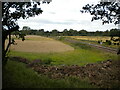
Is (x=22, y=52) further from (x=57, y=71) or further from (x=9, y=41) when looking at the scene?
(x=57, y=71)

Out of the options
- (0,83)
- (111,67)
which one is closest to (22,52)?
(0,83)

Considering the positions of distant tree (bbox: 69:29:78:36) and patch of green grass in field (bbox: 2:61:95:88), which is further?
distant tree (bbox: 69:29:78:36)

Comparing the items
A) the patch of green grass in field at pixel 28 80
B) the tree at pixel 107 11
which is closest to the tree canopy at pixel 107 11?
the tree at pixel 107 11

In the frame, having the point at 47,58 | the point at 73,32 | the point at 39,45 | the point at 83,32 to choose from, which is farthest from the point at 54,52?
the point at 83,32

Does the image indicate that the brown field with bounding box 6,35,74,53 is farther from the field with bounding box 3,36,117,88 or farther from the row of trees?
the row of trees

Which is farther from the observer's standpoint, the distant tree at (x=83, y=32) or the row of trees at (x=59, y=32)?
the distant tree at (x=83, y=32)

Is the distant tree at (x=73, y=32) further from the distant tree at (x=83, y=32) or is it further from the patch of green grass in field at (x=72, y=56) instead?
the patch of green grass in field at (x=72, y=56)

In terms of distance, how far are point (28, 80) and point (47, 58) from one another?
0.61 m

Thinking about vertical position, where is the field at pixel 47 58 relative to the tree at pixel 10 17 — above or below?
below

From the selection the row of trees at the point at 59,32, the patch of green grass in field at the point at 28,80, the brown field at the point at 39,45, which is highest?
the row of trees at the point at 59,32

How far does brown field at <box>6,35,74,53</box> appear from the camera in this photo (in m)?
3.82

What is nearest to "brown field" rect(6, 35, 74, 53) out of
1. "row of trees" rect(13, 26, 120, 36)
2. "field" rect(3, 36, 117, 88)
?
"field" rect(3, 36, 117, 88)

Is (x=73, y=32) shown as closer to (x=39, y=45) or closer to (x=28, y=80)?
(x=39, y=45)

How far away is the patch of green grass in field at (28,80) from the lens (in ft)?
11.5
